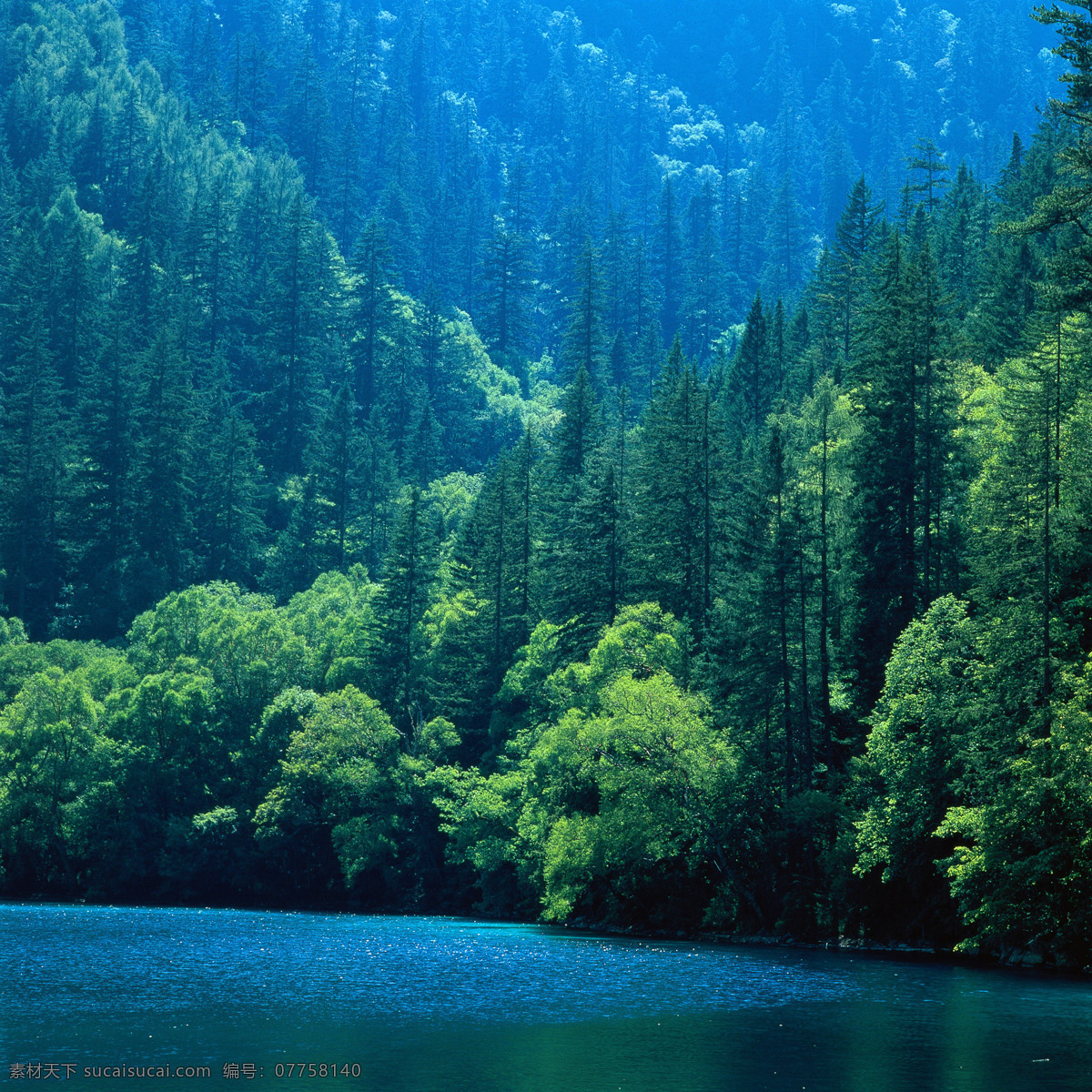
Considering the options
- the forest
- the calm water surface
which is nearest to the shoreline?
the forest

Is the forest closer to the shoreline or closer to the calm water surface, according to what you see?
the shoreline

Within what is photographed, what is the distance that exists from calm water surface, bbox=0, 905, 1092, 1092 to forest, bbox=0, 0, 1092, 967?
5.73m

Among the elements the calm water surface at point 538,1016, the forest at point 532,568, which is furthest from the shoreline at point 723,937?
the calm water surface at point 538,1016

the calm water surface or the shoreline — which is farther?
the shoreline

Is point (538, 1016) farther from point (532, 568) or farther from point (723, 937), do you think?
point (532, 568)

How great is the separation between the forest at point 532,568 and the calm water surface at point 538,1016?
5733 mm

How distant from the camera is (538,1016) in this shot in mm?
33812

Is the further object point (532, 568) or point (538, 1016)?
point (532, 568)

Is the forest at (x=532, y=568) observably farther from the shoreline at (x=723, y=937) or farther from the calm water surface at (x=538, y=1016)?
the calm water surface at (x=538, y=1016)

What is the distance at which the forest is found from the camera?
149 ft

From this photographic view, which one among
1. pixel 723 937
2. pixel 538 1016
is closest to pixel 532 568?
pixel 723 937

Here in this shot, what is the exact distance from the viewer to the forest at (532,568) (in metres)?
45.4

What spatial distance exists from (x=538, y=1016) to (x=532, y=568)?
46.0m

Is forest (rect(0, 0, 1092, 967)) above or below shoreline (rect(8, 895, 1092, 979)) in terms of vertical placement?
above
